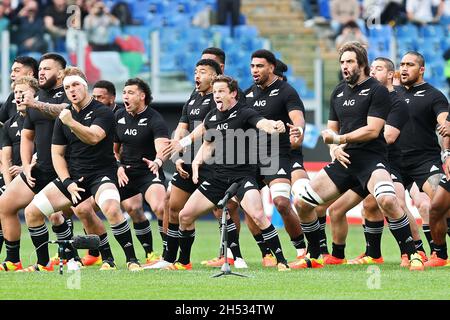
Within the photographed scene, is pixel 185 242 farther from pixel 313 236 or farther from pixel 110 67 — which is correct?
pixel 110 67

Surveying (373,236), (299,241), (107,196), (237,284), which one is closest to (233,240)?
(299,241)

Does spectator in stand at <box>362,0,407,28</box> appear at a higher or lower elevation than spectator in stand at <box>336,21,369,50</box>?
higher

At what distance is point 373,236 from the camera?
45.5 ft

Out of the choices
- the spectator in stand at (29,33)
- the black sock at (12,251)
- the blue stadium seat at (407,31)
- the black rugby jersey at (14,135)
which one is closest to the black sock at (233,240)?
the black sock at (12,251)

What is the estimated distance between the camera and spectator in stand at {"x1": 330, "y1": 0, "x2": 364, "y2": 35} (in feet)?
79.4

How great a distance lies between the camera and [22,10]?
23.3 metres

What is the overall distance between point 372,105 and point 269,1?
45.4 feet

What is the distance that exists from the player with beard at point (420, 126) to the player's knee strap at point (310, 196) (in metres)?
1.61

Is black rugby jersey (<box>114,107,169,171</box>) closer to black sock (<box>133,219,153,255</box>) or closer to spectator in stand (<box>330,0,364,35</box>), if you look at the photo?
black sock (<box>133,219,153,255</box>)

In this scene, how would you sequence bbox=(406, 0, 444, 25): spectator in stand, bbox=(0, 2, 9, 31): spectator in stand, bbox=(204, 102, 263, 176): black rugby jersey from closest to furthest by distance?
1. bbox=(204, 102, 263, 176): black rugby jersey
2. bbox=(0, 2, 9, 31): spectator in stand
3. bbox=(406, 0, 444, 25): spectator in stand

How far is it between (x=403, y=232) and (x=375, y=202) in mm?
1406

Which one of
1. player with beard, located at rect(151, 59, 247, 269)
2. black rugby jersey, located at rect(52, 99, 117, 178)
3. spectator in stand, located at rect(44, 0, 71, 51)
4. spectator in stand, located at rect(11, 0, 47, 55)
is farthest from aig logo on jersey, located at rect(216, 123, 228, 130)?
spectator in stand, located at rect(11, 0, 47, 55)

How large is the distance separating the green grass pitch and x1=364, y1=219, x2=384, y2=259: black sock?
452 millimetres
